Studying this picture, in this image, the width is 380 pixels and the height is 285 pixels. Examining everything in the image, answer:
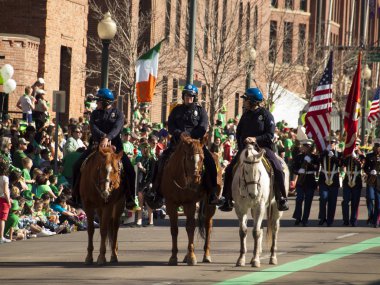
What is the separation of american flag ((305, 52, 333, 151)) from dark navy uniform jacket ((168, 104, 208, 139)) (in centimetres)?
1150

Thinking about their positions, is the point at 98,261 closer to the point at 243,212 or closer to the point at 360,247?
the point at 243,212

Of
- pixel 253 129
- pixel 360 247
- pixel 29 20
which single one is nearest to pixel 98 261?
pixel 253 129

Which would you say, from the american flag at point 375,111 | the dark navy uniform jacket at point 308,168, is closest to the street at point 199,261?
the dark navy uniform jacket at point 308,168

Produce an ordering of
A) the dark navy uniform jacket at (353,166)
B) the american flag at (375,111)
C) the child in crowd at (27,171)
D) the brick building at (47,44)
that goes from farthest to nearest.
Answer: the american flag at (375,111)
the brick building at (47,44)
the dark navy uniform jacket at (353,166)
the child in crowd at (27,171)

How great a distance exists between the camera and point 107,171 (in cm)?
1877

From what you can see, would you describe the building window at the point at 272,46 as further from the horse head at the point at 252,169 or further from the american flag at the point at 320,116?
the horse head at the point at 252,169

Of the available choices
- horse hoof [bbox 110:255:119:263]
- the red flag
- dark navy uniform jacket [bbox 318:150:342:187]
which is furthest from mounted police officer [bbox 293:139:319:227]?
horse hoof [bbox 110:255:119:263]

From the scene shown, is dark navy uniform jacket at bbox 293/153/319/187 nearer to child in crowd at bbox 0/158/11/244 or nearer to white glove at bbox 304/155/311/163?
white glove at bbox 304/155/311/163

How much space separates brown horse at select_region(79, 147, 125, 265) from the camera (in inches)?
739

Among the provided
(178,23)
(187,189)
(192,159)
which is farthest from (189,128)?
(178,23)

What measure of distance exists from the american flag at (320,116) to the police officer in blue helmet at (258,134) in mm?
11075

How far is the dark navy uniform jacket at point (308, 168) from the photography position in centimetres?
2980

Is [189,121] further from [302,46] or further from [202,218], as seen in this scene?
[302,46]

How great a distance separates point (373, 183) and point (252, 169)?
11.4 metres
